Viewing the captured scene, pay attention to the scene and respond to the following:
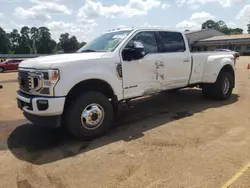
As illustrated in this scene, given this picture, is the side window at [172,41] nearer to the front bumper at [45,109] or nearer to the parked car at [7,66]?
the front bumper at [45,109]

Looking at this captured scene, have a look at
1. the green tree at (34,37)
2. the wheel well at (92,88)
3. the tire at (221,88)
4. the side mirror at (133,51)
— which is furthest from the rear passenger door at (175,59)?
the green tree at (34,37)

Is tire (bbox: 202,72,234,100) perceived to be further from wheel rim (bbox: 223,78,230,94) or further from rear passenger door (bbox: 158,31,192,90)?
rear passenger door (bbox: 158,31,192,90)

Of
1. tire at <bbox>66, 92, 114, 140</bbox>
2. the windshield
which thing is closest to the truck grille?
tire at <bbox>66, 92, 114, 140</bbox>

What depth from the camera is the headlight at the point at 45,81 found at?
162 inches

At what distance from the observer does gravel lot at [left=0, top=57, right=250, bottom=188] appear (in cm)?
329

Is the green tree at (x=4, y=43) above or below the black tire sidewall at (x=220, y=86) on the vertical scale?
above

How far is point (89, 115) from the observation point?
459 centimetres

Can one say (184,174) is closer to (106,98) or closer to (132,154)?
(132,154)

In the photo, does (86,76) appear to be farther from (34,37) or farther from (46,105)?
(34,37)

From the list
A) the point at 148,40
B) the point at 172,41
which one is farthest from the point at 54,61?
the point at 172,41

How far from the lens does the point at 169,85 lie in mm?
5996

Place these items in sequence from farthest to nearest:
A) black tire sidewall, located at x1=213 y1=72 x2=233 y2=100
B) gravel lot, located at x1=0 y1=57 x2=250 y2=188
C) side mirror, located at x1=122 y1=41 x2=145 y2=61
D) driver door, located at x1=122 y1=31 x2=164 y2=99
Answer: black tire sidewall, located at x1=213 y1=72 x2=233 y2=100
driver door, located at x1=122 y1=31 x2=164 y2=99
side mirror, located at x1=122 y1=41 x2=145 y2=61
gravel lot, located at x1=0 y1=57 x2=250 y2=188

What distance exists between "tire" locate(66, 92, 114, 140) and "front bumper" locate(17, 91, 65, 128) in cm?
22

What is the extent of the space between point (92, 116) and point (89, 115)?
7 cm
